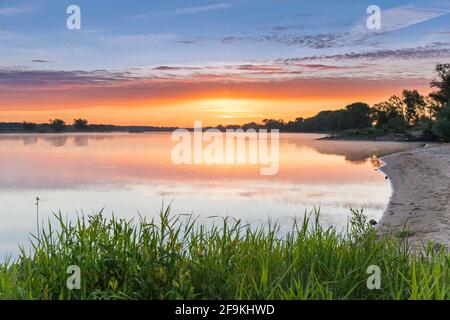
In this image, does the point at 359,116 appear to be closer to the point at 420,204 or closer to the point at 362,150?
the point at 362,150

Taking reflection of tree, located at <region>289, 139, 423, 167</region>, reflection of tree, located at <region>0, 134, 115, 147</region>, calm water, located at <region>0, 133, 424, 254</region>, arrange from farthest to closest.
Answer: reflection of tree, located at <region>0, 134, 115, 147</region>, reflection of tree, located at <region>289, 139, 423, 167</region>, calm water, located at <region>0, 133, 424, 254</region>

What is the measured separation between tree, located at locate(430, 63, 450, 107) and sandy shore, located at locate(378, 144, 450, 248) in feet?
155

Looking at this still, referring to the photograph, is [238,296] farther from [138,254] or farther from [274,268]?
[138,254]

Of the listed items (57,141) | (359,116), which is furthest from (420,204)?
(359,116)

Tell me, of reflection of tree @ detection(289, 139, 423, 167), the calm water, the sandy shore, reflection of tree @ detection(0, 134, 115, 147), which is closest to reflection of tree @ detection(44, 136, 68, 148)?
reflection of tree @ detection(0, 134, 115, 147)

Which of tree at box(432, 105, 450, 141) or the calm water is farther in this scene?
tree at box(432, 105, 450, 141)

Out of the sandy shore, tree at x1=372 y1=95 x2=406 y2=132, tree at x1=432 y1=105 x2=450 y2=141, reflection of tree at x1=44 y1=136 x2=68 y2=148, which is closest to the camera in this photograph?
the sandy shore

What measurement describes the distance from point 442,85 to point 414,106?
22895 millimetres

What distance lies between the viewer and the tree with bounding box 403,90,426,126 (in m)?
92.0

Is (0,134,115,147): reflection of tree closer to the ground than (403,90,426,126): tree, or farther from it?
closer to the ground

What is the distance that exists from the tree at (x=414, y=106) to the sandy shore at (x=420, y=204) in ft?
227

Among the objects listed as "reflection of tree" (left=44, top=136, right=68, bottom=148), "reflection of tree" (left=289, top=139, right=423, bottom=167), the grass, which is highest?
"reflection of tree" (left=44, top=136, right=68, bottom=148)

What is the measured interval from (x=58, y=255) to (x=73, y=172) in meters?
23.6

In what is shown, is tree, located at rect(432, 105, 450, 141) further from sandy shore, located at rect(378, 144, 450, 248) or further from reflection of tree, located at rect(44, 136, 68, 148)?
reflection of tree, located at rect(44, 136, 68, 148)
